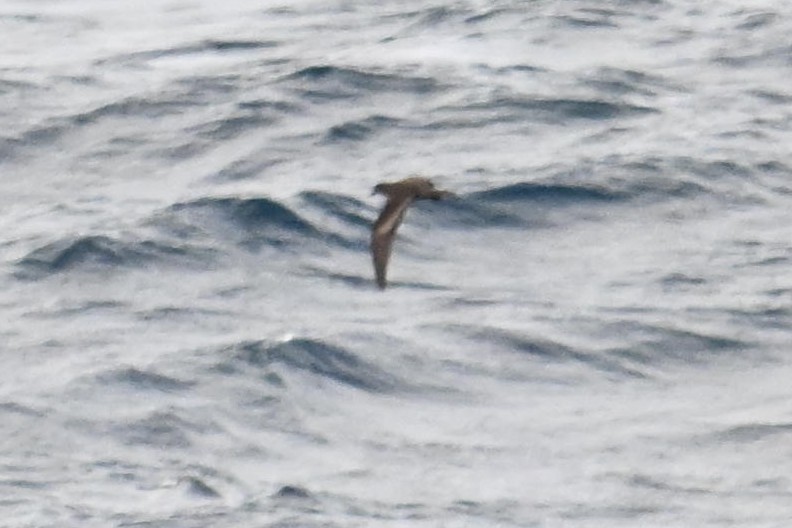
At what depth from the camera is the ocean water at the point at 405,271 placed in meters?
12.7

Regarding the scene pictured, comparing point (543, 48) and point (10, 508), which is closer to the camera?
point (10, 508)

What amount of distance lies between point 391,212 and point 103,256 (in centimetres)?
477

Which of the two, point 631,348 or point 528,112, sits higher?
point 528,112

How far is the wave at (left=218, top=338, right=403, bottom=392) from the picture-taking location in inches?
553

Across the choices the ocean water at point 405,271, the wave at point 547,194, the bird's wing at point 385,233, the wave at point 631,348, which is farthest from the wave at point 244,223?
the bird's wing at point 385,233

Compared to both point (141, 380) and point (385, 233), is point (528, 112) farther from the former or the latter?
point (385, 233)

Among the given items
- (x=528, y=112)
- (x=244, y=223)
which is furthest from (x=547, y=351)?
(x=528, y=112)

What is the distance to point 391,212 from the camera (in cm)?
1187

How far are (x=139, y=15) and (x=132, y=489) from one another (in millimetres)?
11768

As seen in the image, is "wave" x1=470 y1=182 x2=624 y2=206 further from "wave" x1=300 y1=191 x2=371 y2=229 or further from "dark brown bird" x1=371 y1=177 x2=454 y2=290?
"dark brown bird" x1=371 y1=177 x2=454 y2=290

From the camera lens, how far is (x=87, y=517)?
39.1ft

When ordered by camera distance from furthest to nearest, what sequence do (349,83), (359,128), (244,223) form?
(349,83) → (359,128) → (244,223)

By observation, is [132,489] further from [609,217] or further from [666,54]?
[666,54]

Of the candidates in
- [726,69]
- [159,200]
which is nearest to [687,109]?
[726,69]
